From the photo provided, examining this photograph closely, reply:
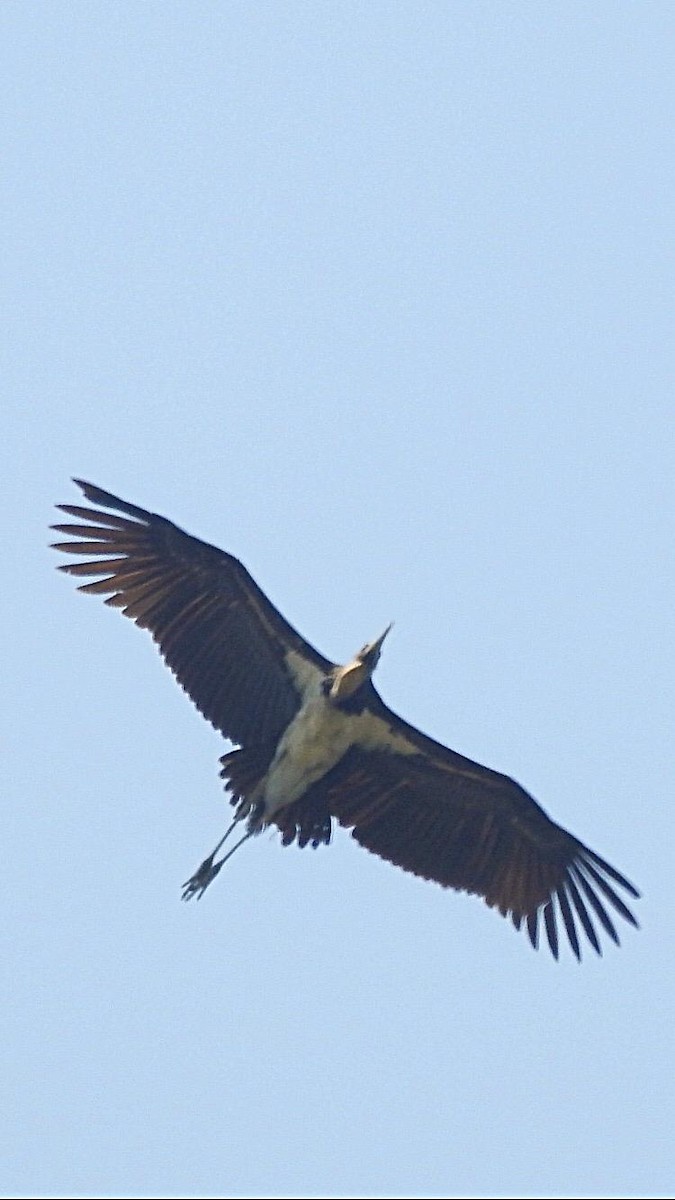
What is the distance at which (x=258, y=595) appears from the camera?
1877 cm

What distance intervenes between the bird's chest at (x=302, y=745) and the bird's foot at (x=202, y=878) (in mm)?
824

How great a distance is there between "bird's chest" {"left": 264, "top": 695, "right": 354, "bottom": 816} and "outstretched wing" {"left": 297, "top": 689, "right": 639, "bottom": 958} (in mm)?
381

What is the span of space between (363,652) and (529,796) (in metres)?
2.17

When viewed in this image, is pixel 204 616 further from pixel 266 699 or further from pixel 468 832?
pixel 468 832

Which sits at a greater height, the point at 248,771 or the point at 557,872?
the point at 557,872

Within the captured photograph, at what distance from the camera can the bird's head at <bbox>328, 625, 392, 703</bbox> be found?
61.4 ft

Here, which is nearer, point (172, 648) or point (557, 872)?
point (172, 648)

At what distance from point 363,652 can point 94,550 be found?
242cm

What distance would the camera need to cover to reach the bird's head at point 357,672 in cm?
1872

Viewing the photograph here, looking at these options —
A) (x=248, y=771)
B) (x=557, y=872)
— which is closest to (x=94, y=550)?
(x=248, y=771)

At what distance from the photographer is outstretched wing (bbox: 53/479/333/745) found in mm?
18750

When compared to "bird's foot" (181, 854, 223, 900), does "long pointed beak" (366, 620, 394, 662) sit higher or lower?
higher

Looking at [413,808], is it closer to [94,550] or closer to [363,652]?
[363,652]

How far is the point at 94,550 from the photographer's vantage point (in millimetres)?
18750
